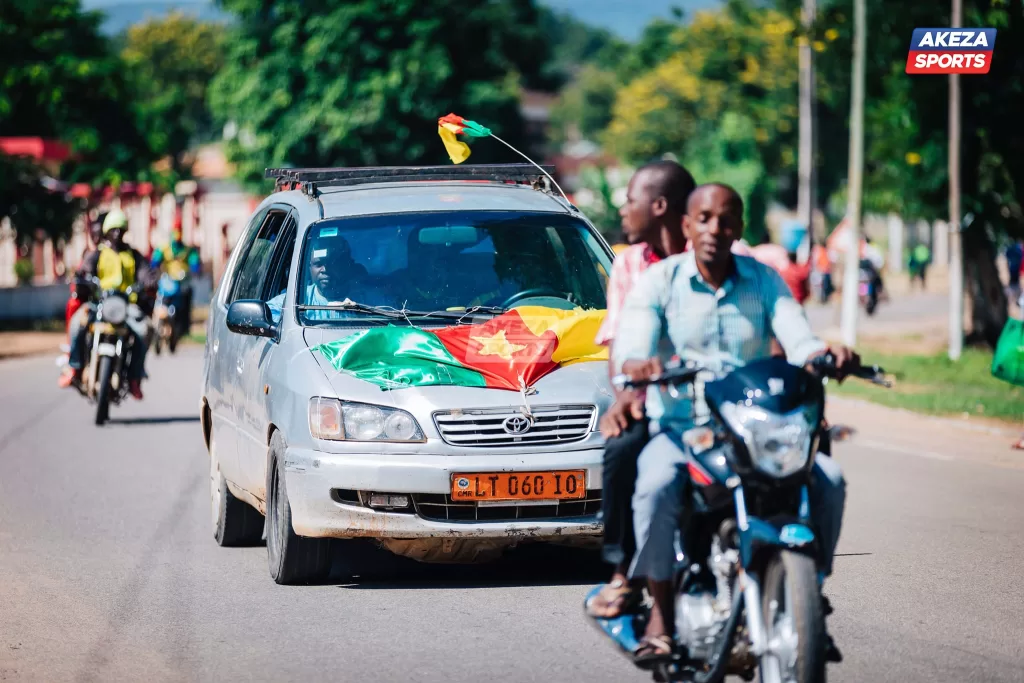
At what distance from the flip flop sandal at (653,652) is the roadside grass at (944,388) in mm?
10942

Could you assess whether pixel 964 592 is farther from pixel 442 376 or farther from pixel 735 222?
pixel 735 222

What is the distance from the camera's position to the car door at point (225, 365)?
29.3 feet

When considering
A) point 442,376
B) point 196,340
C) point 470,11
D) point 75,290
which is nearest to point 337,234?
point 442,376

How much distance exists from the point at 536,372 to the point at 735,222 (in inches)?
89.8

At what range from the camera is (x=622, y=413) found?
5336 millimetres

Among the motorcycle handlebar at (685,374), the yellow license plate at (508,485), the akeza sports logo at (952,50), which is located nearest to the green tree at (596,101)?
the akeza sports logo at (952,50)

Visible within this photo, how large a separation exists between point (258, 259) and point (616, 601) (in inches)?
175

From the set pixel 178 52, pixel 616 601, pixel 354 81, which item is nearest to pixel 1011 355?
pixel 616 601

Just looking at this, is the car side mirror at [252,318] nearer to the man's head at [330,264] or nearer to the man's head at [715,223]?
the man's head at [330,264]

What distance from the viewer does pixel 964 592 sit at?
7676 millimetres

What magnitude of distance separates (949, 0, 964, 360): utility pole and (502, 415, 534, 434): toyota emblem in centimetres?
1322

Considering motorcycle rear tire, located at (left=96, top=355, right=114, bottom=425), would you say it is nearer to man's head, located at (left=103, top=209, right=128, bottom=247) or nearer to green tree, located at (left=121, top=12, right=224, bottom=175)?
man's head, located at (left=103, top=209, right=128, bottom=247)

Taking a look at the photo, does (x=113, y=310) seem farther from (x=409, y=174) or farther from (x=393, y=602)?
(x=393, y=602)

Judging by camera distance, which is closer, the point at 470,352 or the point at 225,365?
the point at 470,352
